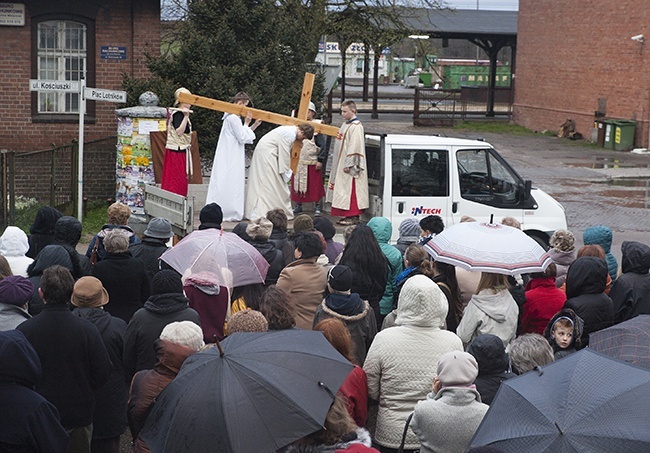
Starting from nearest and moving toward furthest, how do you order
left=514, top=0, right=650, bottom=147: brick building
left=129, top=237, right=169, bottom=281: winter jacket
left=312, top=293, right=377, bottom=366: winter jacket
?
left=312, top=293, right=377, bottom=366: winter jacket
left=129, top=237, right=169, bottom=281: winter jacket
left=514, top=0, right=650, bottom=147: brick building

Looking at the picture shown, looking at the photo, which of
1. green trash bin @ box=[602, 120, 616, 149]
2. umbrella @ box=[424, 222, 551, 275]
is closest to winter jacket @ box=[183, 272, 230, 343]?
umbrella @ box=[424, 222, 551, 275]

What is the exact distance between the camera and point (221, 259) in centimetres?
770

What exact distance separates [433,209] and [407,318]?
21.0ft

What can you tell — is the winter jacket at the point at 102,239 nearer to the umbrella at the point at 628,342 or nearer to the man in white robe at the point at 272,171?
the man in white robe at the point at 272,171

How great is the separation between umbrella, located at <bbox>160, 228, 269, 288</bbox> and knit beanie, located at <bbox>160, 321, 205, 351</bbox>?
6.25 feet

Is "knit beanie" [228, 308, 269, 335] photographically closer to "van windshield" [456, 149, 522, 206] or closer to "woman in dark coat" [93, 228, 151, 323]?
"woman in dark coat" [93, 228, 151, 323]

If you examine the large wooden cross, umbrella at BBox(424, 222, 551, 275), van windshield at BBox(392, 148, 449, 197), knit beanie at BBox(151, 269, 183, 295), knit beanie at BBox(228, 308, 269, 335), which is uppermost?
the large wooden cross

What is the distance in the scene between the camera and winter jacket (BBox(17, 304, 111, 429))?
A: 591cm

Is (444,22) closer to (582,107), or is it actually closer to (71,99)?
(582,107)

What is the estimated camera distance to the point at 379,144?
1232 cm

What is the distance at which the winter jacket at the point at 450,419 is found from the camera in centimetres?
503

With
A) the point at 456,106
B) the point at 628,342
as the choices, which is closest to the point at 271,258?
the point at 628,342

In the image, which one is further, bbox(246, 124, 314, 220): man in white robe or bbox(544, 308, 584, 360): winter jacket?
bbox(246, 124, 314, 220): man in white robe

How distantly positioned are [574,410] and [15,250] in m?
5.30
